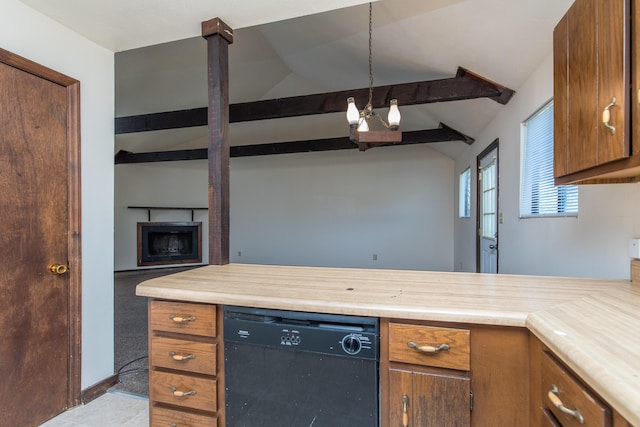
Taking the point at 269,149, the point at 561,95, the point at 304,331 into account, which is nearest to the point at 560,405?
the point at 304,331

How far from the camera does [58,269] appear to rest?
1.78 metres

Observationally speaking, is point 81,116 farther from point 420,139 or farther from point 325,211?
point 325,211

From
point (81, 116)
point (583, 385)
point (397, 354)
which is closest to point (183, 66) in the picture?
point (81, 116)

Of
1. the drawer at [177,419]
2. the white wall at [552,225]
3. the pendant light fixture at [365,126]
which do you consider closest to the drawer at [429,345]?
the drawer at [177,419]

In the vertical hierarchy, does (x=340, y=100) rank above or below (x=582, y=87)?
above

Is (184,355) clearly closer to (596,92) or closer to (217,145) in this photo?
(217,145)

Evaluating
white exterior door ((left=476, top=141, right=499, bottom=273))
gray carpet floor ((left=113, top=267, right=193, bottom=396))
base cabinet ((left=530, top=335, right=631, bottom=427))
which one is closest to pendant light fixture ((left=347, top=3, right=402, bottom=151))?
white exterior door ((left=476, top=141, right=499, bottom=273))

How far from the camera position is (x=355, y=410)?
1026mm

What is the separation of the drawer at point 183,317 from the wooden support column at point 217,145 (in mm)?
543

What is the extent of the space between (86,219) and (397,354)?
197 cm

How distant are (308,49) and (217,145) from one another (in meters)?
2.81

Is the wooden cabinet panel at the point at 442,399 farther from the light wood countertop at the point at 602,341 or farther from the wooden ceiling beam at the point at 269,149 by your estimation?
the wooden ceiling beam at the point at 269,149

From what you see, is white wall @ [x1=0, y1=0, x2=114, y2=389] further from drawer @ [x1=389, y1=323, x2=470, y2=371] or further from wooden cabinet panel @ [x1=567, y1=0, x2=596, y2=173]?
wooden cabinet panel @ [x1=567, y1=0, x2=596, y2=173]

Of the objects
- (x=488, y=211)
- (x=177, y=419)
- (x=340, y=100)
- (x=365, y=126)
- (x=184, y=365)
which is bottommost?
(x=177, y=419)
